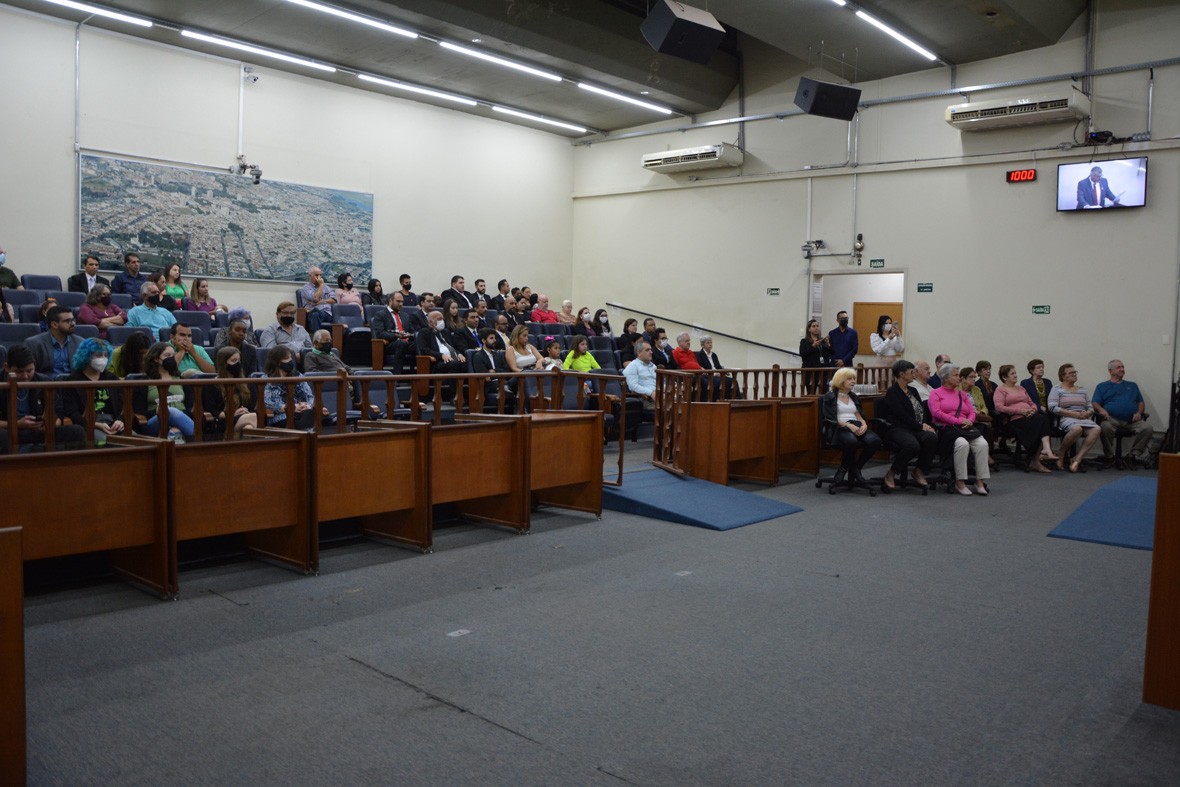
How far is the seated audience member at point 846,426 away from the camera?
7.22m

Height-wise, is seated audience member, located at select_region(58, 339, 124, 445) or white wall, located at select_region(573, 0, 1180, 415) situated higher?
white wall, located at select_region(573, 0, 1180, 415)

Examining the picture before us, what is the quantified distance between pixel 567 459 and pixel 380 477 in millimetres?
1452

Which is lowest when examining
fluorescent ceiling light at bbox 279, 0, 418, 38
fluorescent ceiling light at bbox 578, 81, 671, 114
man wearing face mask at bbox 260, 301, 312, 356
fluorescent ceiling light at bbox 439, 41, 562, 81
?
man wearing face mask at bbox 260, 301, 312, 356

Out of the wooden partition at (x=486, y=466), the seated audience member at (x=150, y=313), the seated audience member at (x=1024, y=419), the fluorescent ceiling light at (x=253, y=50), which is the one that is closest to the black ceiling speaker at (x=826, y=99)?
the seated audience member at (x=1024, y=419)

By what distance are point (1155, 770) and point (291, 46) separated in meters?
10.5

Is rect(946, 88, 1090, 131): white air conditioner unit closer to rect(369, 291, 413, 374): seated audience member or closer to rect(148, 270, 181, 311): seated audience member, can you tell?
rect(369, 291, 413, 374): seated audience member

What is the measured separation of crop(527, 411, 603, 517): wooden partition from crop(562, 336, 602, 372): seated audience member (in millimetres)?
2828

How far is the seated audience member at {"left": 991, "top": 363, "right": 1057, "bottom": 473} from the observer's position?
29.9ft

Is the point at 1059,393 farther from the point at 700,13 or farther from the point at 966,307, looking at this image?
the point at 700,13

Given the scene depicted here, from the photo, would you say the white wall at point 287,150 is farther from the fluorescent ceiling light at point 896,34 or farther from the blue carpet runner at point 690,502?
the blue carpet runner at point 690,502

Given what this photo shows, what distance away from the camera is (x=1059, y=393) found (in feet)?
31.5

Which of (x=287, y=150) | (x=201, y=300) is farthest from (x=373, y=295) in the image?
(x=201, y=300)

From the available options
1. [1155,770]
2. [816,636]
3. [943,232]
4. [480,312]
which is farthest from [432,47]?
[1155,770]

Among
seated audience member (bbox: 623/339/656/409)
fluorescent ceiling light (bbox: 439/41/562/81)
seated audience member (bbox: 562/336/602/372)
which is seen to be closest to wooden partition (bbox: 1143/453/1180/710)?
seated audience member (bbox: 623/339/656/409)
